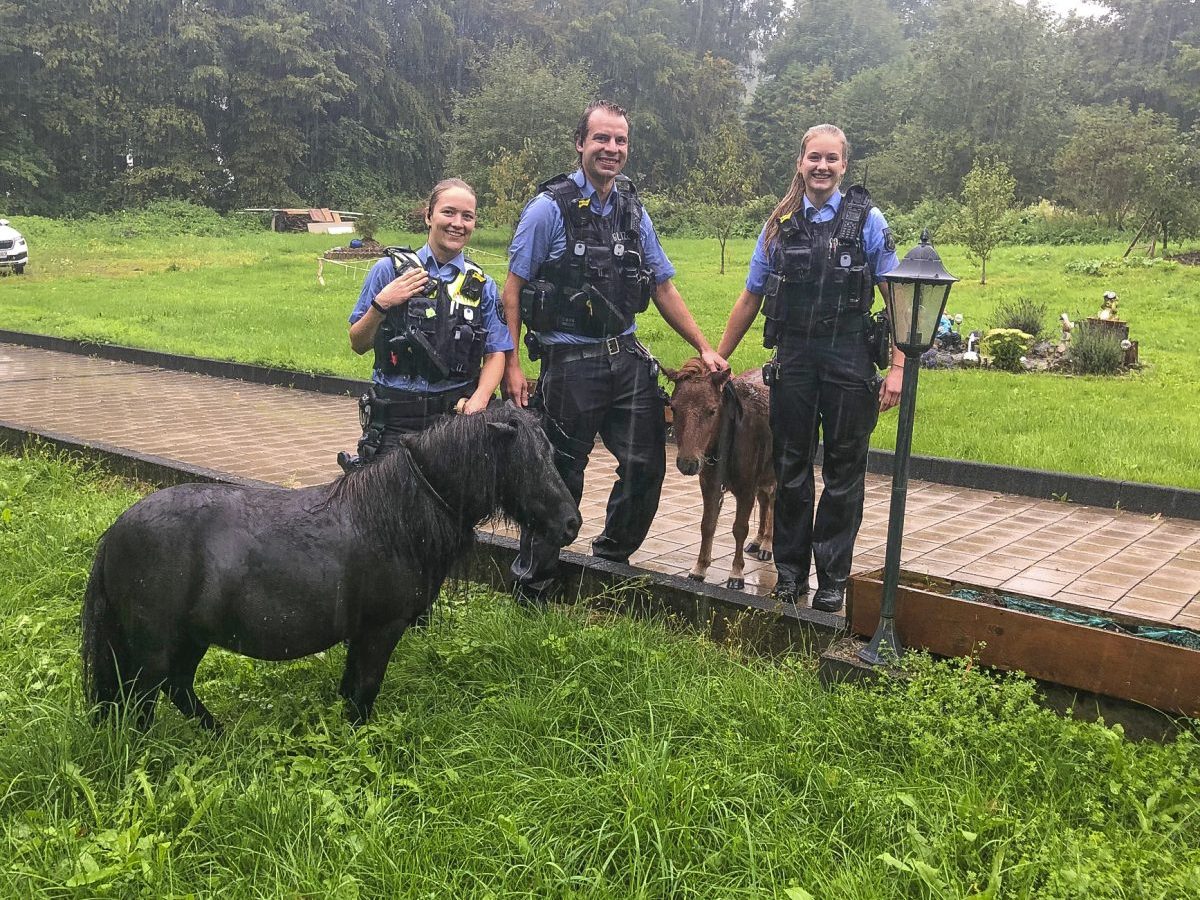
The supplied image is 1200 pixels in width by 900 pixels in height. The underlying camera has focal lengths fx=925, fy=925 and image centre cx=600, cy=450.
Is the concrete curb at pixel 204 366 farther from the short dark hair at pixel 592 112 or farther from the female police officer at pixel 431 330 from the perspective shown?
the short dark hair at pixel 592 112

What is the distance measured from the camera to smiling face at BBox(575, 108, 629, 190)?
14.2 ft

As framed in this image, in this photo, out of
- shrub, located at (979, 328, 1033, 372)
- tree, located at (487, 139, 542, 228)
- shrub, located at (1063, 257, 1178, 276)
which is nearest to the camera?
shrub, located at (979, 328, 1033, 372)

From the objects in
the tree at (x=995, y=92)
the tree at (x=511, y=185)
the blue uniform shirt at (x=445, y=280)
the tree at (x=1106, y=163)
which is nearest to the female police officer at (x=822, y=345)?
the blue uniform shirt at (x=445, y=280)

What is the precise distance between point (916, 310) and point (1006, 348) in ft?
31.4

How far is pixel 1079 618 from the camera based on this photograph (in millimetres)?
3865

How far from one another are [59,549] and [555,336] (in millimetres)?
3115

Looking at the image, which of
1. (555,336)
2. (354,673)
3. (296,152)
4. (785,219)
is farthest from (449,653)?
(296,152)

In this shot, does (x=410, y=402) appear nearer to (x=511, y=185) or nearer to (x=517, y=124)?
(x=511, y=185)

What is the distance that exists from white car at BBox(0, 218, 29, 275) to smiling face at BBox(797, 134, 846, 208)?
25.5 metres

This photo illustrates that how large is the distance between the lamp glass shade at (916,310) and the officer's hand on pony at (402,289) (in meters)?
1.98

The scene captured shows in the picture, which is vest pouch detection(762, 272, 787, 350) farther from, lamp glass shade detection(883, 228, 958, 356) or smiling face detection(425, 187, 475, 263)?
smiling face detection(425, 187, 475, 263)

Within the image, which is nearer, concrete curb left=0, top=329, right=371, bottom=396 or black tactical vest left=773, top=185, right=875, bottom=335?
black tactical vest left=773, top=185, right=875, bottom=335

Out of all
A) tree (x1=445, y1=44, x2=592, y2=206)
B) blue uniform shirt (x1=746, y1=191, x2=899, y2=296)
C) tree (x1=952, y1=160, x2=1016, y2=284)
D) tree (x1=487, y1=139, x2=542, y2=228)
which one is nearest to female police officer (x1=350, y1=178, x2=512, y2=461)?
blue uniform shirt (x1=746, y1=191, x2=899, y2=296)

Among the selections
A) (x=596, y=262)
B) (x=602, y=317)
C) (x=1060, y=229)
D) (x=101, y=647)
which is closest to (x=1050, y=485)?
(x=602, y=317)
